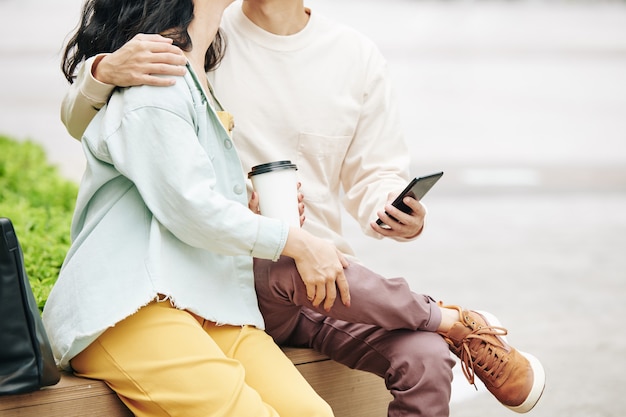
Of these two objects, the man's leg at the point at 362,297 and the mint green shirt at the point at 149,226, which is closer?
the mint green shirt at the point at 149,226

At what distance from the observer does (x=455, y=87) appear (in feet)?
43.9

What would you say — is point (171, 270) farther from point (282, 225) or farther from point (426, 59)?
point (426, 59)

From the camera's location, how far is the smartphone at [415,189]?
2312 mm

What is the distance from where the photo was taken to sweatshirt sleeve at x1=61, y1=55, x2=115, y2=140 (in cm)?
228

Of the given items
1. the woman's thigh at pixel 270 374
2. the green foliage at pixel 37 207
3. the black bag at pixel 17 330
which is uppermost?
the black bag at pixel 17 330

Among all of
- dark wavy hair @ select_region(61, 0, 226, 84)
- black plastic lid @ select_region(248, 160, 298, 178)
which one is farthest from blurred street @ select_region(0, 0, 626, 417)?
black plastic lid @ select_region(248, 160, 298, 178)

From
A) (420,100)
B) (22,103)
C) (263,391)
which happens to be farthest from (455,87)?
(263,391)

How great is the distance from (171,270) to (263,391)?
352 millimetres

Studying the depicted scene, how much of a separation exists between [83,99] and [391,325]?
96cm

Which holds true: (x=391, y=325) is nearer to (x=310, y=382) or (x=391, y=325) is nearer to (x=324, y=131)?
(x=310, y=382)

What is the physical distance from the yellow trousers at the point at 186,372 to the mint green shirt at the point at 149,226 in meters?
0.05

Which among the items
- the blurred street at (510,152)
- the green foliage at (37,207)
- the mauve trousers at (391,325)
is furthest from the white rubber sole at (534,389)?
the green foliage at (37,207)

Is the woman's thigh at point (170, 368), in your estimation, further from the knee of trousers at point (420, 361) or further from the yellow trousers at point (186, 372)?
the knee of trousers at point (420, 361)

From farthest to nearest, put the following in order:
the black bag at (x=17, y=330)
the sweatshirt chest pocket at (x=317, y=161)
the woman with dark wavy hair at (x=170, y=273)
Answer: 1. the sweatshirt chest pocket at (x=317, y=161)
2. the woman with dark wavy hair at (x=170, y=273)
3. the black bag at (x=17, y=330)
